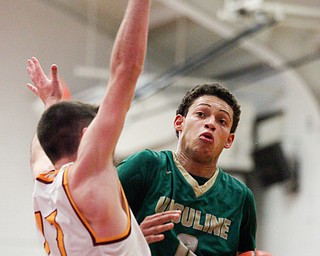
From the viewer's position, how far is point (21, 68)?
13875mm

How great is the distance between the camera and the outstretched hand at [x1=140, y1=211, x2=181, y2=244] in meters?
3.65

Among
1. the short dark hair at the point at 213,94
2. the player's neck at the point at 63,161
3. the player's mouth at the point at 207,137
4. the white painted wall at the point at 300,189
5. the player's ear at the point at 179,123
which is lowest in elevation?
the player's neck at the point at 63,161

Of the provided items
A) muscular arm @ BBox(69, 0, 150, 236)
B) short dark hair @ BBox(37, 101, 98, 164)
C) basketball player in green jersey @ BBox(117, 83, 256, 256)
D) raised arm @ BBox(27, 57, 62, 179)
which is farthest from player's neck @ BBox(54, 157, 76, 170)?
raised arm @ BBox(27, 57, 62, 179)

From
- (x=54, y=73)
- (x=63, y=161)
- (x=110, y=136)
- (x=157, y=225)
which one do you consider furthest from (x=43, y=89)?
(x=110, y=136)

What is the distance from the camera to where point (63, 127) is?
3.43 metres

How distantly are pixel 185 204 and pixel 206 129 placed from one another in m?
0.39

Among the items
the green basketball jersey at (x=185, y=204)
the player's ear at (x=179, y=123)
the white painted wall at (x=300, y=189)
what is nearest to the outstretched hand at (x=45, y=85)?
the green basketball jersey at (x=185, y=204)

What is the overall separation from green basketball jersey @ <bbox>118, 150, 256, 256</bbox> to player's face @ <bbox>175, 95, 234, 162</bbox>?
123mm

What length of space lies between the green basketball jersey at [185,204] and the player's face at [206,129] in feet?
0.40

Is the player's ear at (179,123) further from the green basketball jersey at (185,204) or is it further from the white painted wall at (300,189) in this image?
the white painted wall at (300,189)

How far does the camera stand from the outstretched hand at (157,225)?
12.0 ft

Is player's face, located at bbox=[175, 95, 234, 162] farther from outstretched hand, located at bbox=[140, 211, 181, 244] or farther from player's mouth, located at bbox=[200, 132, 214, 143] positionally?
outstretched hand, located at bbox=[140, 211, 181, 244]

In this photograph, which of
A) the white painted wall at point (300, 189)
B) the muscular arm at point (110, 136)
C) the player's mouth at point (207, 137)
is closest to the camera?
the muscular arm at point (110, 136)

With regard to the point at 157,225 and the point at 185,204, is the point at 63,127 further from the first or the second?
the point at 185,204
